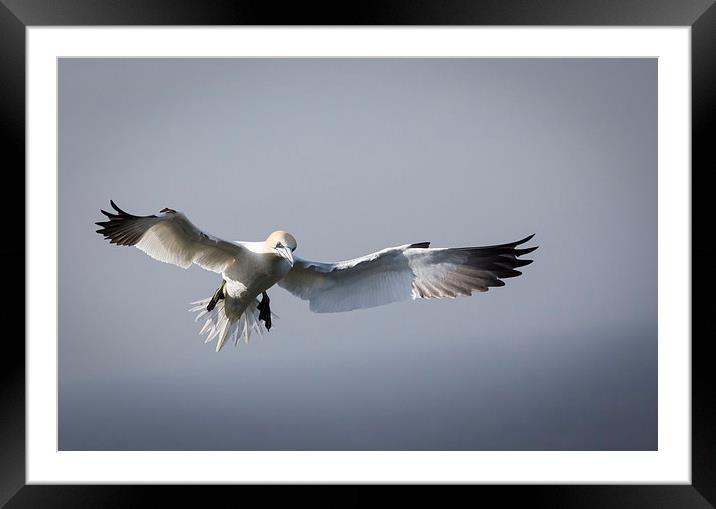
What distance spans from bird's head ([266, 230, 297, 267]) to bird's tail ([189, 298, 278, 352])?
0.65 m

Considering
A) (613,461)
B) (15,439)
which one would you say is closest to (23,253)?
(15,439)

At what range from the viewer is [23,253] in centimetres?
431

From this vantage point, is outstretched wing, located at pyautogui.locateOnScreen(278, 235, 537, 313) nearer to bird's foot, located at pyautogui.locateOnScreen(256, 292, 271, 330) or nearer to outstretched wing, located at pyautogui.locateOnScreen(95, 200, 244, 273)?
bird's foot, located at pyautogui.locateOnScreen(256, 292, 271, 330)

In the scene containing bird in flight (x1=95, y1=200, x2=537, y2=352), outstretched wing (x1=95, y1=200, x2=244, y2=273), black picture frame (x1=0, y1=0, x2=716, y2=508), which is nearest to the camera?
black picture frame (x1=0, y1=0, x2=716, y2=508)

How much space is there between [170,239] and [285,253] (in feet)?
2.24

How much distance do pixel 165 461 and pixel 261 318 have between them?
44.9 inches

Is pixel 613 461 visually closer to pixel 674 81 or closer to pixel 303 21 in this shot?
pixel 674 81

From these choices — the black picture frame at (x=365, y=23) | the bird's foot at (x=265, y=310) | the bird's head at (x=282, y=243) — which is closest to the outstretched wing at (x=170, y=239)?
the bird's head at (x=282, y=243)

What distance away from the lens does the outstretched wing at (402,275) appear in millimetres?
4980

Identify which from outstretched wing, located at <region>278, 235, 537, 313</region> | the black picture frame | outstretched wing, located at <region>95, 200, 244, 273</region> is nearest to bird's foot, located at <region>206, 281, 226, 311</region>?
outstretched wing, located at <region>95, 200, 244, 273</region>

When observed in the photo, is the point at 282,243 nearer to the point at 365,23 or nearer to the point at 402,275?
the point at 402,275

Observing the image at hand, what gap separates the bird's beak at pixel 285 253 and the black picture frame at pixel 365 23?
4.28 feet

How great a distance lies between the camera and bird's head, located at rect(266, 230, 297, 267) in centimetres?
476

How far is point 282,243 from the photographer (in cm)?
480
